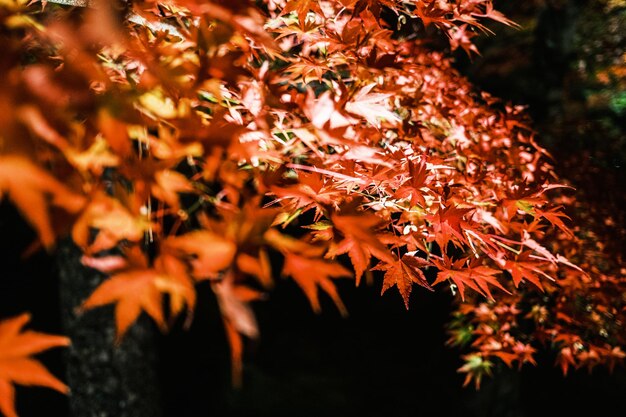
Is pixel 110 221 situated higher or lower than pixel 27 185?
lower

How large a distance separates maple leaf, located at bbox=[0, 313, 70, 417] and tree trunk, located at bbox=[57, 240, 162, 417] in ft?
8.42

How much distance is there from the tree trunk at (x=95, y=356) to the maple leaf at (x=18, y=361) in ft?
8.42

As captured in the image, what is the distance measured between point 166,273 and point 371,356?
486 centimetres

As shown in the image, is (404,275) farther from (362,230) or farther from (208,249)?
(208,249)

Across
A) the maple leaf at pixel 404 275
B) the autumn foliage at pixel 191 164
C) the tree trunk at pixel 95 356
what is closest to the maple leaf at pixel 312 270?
the autumn foliage at pixel 191 164

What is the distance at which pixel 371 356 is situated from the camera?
521 centimetres

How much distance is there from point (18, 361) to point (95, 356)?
2.71 metres

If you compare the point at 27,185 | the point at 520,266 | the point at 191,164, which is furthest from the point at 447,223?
the point at 27,185

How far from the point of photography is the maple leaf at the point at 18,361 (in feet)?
2.59

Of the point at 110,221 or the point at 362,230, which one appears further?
the point at 362,230

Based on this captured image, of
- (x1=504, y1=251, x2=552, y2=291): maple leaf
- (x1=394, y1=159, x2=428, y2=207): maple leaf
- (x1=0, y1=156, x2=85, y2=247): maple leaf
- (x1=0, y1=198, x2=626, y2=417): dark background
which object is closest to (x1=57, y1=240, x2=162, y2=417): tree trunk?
(x1=0, y1=198, x2=626, y2=417): dark background

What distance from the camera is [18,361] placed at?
0.81 metres

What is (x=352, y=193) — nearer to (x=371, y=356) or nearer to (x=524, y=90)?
(x=371, y=356)

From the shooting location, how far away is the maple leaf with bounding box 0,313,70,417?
79cm
